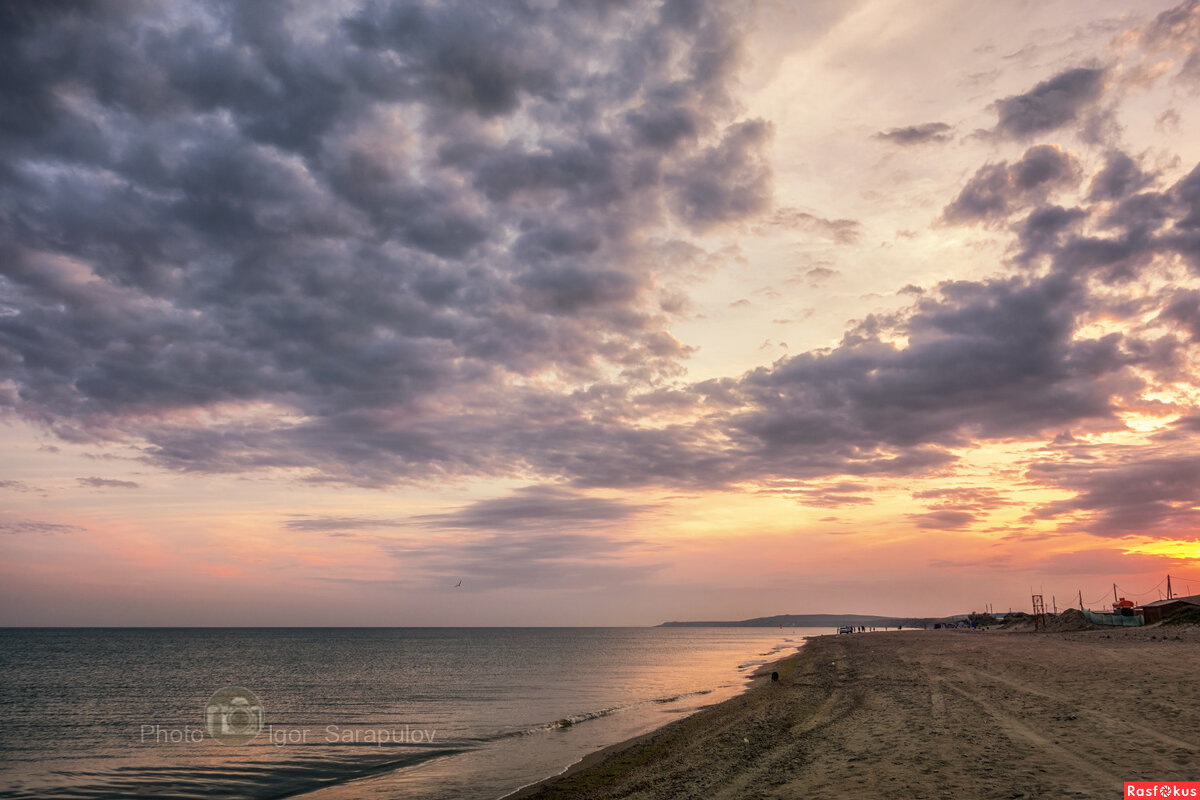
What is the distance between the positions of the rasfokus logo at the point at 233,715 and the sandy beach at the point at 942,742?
21.7m

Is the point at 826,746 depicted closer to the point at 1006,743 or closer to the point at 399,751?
the point at 1006,743

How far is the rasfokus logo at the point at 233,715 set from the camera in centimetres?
3576

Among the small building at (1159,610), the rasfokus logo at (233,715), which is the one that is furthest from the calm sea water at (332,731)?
the small building at (1159,610)

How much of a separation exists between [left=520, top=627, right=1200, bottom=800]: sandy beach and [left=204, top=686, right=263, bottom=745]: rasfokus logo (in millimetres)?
21731

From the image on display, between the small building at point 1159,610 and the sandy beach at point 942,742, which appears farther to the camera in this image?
the small building at point 1159,610

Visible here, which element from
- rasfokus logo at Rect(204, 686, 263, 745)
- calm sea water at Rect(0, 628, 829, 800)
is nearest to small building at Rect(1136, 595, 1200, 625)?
calm sea water at Rect(0, 628, 829, 800)

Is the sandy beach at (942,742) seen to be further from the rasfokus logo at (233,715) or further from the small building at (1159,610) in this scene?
the small building at (1159,610)

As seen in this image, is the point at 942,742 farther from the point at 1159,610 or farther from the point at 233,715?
the point at 1159,610

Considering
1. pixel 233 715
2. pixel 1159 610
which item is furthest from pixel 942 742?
pixel 1159 610

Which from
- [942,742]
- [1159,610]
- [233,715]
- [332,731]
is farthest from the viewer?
[1159,610]

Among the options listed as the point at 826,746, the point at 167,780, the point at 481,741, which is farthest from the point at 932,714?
the point at 167,780

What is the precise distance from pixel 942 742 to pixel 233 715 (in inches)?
1841

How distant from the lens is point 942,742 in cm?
1819

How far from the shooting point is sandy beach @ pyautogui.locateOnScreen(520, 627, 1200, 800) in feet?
46.1
